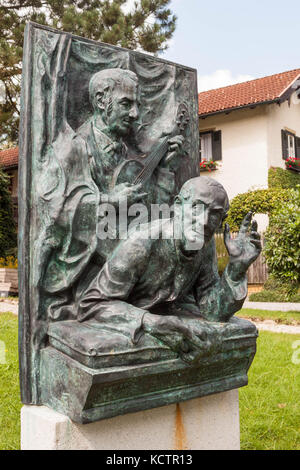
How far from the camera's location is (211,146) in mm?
16219

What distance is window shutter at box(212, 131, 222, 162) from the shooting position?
1599 centimetres

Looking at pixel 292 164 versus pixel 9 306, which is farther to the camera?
pixel 292 164

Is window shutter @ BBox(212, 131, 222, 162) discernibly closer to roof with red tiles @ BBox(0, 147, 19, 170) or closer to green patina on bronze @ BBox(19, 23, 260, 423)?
roof with red tiles @ BBox(0, 147, 19, 170)

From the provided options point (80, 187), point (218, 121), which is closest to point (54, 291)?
point (80, 187)

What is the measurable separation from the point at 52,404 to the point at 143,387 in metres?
0.44

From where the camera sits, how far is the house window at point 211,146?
52.6 feet

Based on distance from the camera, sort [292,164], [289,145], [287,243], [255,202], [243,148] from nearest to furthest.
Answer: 1. [287,243]
2. [255,202]
3. [243,148]
4. [292,164]
5. [289,145]

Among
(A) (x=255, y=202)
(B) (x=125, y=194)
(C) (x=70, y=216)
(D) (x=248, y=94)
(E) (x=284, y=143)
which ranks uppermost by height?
(D) (x=248, y=94)

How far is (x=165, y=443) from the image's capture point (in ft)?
7.62

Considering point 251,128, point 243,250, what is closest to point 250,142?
point 251,128

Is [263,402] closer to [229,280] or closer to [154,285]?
[229,280]

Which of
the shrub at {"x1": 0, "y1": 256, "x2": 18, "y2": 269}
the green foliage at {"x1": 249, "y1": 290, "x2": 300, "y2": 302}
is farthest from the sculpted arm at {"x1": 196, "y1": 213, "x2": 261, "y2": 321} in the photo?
the shrub at {"x1": 0, "y1": 256, "x2": 18, "y2": 269}

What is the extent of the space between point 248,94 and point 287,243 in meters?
8.51

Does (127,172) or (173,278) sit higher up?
(127,172)
